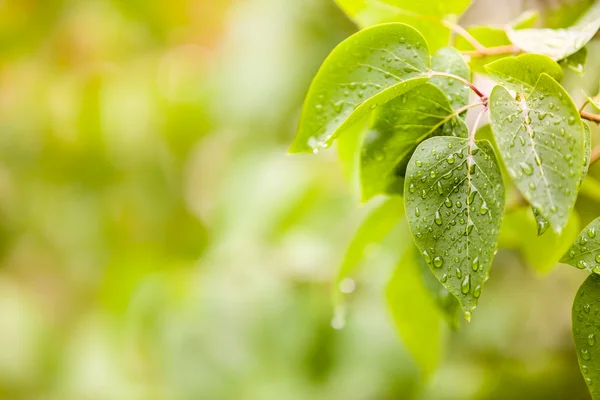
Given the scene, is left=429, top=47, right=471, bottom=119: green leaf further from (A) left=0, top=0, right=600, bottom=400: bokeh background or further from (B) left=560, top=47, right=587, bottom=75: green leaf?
(A) left=0, top=0, right=600, bottom=400: bokeh background

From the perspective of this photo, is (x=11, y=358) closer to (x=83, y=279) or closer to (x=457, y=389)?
(x=83, y=279)

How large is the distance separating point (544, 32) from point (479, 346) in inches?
31.2

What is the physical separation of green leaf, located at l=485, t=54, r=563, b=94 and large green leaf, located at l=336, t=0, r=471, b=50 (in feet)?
0.45

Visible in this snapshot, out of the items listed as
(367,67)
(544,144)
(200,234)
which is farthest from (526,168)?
(200,234)

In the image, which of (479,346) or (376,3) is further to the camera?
(479,346)

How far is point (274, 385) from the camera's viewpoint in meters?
1.02

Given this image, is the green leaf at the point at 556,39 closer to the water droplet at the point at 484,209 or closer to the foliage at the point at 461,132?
the foliage at the point at 461,132

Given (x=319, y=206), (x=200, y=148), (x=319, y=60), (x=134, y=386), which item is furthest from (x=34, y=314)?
(x=319, y=60)

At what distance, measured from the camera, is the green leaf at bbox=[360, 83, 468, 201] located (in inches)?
14.0

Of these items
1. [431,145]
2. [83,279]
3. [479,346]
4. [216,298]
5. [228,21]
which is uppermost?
[431,145]

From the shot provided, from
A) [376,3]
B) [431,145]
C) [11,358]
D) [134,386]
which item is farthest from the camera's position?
[11,358]

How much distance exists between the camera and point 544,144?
28cm

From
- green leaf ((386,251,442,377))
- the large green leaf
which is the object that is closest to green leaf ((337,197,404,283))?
green leaf ((386,251,442,377))

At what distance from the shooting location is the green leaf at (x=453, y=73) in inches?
14.5
